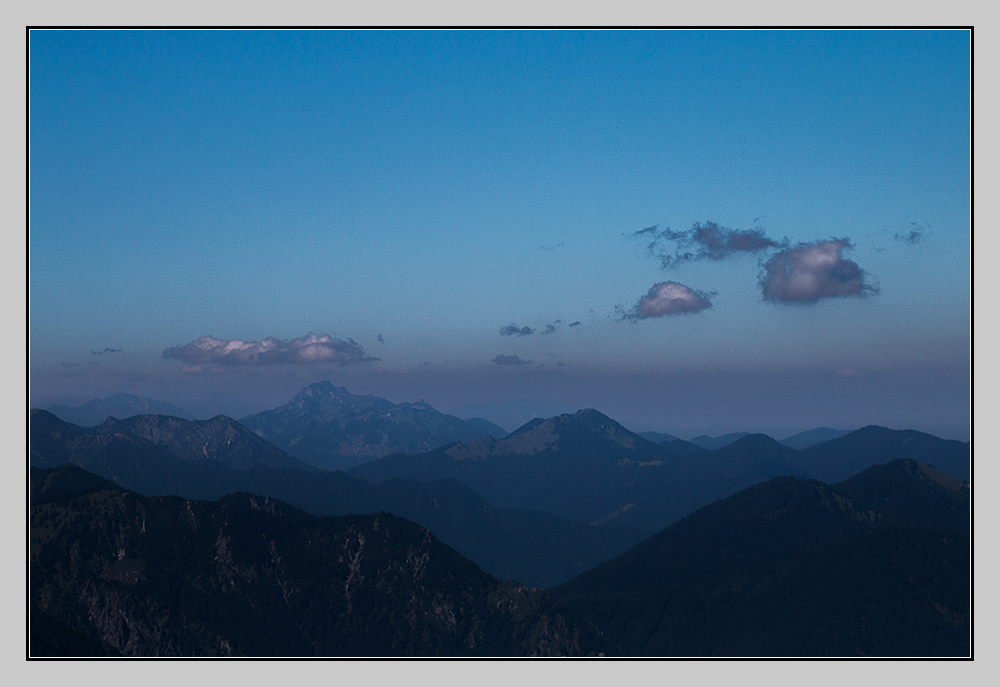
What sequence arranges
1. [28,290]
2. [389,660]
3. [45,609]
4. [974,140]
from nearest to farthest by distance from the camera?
1. [389,660]
2. [28,290]
3. [974,140]
4. [45,609]

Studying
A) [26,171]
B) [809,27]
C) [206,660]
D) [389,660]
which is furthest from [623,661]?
[26,171]

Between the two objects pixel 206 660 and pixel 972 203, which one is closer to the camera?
pixel 206 660

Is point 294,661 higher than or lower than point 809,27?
lower

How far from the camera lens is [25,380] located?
110 meters

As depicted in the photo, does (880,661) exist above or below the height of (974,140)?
below

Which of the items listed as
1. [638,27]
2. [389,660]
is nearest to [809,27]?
[638,27]

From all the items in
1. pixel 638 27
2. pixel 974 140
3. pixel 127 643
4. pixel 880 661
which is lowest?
A: pixel 127 643

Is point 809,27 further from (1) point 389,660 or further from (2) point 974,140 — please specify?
(1) point 389,660

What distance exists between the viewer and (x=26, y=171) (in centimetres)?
11350

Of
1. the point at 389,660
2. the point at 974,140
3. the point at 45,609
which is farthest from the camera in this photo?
the point at 45,609

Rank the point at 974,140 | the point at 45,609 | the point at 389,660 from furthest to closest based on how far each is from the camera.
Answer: the point at 45,609 → the point at 974,140 → the point at 389,660

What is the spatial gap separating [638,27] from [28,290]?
89017mm

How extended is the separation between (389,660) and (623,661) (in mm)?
29418

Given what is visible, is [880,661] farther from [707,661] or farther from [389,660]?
[389,660]
